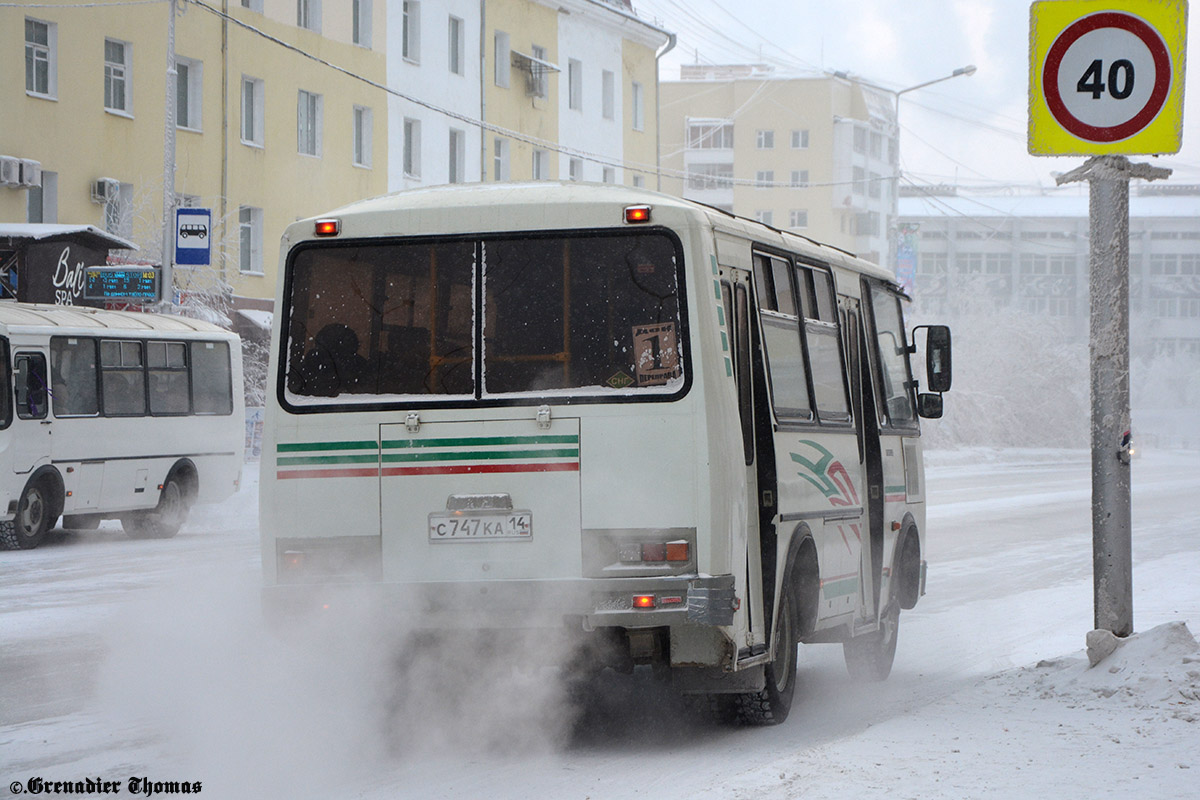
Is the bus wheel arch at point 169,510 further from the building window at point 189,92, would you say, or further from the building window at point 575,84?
the building window at point 575,84

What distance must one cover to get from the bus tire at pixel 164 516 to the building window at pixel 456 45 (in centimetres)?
2518

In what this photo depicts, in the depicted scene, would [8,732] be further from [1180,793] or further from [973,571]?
[973,571]

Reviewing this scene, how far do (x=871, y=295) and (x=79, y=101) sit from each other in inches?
1031

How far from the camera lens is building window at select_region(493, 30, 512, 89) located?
49194 millimetres

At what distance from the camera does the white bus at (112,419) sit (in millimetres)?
20672

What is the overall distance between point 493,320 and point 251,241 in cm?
3265

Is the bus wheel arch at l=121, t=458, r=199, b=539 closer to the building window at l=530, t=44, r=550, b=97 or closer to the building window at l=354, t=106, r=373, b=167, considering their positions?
the building window at l=354, t=106, r=373, b=167

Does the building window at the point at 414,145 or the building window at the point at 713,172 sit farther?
the building window at the point at 713,172

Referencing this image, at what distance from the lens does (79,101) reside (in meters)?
33.9

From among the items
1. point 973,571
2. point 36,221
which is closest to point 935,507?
point 973,571

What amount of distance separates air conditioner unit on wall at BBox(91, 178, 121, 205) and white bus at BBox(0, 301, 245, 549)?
1019 centimetres

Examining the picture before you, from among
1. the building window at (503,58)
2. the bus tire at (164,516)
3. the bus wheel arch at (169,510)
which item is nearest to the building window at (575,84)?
the building window at (503,58)

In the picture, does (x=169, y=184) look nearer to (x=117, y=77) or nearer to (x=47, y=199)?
(x=47, y=199)

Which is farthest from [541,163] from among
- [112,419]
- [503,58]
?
[112,419]
